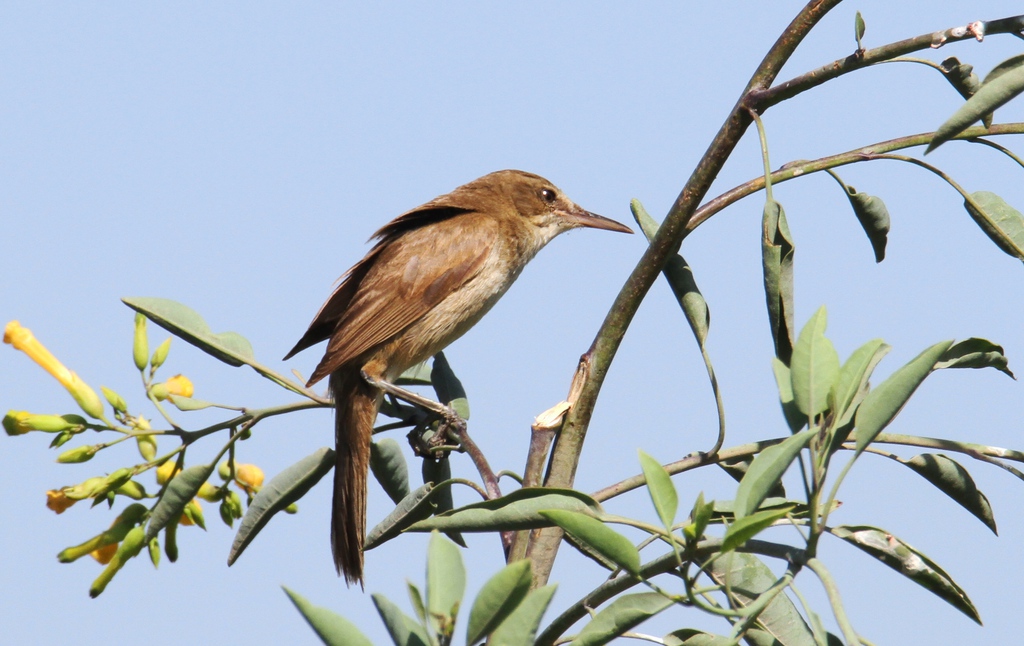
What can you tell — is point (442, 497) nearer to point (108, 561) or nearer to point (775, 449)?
point (108, 561)

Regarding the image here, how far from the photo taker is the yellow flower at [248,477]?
332 cm

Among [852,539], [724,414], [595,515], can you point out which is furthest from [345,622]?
[724,414]

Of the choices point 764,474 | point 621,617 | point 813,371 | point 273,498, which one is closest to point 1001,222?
point 813,371

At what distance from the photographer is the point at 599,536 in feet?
4.97

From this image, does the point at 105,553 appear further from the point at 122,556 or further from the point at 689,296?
the point at 689,296

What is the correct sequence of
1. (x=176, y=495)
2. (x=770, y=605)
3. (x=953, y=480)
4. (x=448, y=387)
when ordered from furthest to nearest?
(x=448, y=387)
(x=176, y=495)
(x=953, y=480)
(x=770, y=605)

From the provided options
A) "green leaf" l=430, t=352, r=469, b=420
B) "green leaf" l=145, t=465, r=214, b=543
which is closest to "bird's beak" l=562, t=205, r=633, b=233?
"green leaf" l=430, t=352, r=469, b=420

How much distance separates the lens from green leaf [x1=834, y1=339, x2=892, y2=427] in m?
1.62

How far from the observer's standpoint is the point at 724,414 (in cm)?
223

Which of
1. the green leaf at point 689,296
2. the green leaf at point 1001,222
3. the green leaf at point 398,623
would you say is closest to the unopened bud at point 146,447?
the green leaf at point 689,296

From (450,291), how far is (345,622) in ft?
13.7

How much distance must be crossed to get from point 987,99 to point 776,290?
58cm

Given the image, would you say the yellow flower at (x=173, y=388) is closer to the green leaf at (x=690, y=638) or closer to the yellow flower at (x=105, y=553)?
the yellow flower at (x=105, y=553)

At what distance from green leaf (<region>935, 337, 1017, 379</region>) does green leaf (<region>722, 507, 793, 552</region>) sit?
85 centimetres
